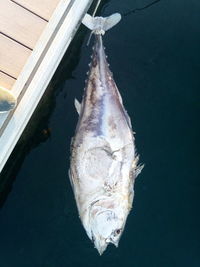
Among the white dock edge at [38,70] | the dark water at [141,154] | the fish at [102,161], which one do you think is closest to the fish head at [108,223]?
the fish at [102,161]

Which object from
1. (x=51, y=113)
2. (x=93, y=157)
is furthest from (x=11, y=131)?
(x=51, y=113)

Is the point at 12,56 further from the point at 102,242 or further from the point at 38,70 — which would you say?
the point at 102,242

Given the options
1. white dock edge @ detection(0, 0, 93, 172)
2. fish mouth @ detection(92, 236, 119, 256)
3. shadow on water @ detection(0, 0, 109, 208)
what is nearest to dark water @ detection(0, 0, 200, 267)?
shadow on water @ detection(0, 0, 109, 208)

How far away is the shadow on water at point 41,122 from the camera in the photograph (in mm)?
4695

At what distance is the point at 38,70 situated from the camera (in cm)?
378

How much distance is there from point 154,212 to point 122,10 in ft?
6.27

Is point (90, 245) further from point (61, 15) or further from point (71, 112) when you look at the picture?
point (61, 15)

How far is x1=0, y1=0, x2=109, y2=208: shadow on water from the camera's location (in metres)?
4.70

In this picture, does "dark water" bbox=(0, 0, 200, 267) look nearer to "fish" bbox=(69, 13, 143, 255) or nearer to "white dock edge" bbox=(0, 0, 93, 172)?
"fish" bbox=(69, 13, 143, 255)

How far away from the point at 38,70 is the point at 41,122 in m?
1.03

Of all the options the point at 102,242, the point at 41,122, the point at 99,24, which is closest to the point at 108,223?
the point at 102,242

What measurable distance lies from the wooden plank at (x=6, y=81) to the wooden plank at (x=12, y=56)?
32 mm

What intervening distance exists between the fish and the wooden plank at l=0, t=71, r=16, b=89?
27.2 inches

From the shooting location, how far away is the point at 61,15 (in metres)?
3.81
